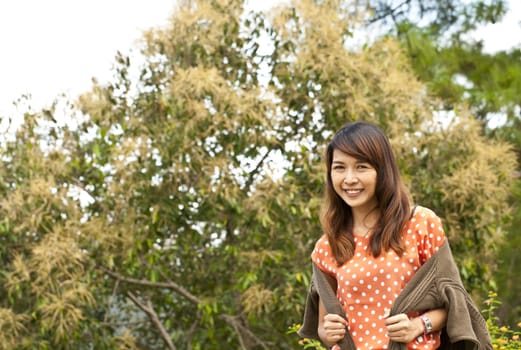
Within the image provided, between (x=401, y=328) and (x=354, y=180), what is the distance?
1.26 ft

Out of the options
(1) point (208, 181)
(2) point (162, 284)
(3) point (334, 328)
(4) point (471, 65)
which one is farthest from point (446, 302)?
(4) point (471, 65)

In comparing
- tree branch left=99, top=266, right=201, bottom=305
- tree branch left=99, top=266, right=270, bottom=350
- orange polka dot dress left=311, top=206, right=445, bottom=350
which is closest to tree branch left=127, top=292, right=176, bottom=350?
tree branch left=99, top=266, right=270, bottom=350

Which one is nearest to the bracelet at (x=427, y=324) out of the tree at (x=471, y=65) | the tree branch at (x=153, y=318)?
the tree branch at (x=153, y=318)

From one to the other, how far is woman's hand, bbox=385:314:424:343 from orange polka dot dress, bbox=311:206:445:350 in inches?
1.3

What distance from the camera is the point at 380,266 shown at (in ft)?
7.18

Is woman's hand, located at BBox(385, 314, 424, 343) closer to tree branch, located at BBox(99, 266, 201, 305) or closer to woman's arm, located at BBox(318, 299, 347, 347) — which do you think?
woman's arm, located at BBox(318, 299, 347, 347)

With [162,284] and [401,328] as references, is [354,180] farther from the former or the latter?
[162,284]

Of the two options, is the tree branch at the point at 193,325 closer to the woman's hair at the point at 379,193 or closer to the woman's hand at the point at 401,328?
the woman's hair at the point at 379,193

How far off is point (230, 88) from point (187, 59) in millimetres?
528

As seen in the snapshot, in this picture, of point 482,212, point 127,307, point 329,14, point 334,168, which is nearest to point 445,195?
point 482,212

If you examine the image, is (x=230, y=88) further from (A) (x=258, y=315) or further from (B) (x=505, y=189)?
(B) (x=505, y=189)

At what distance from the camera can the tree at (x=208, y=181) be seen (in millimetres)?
5441

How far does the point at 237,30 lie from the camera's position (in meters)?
5.91

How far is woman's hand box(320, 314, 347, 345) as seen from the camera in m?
2.24
